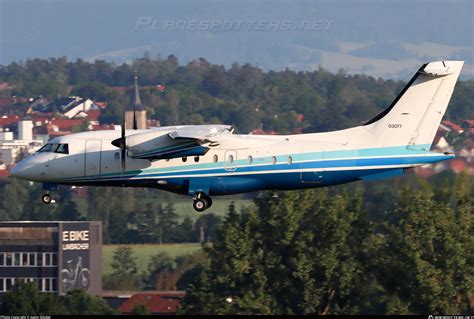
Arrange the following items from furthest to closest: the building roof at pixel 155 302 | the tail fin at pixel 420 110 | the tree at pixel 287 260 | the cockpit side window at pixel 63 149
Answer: the building roof at pixel 155 302 → the tree at pixel 287 260 → the cockpit side window at pixel 63 149 → the tail fin at pixel 420 110

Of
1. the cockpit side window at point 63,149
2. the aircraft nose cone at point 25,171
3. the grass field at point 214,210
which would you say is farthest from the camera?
the grass field at point 214,210

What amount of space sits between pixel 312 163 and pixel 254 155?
189 centimetres

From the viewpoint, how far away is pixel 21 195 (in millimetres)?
105188

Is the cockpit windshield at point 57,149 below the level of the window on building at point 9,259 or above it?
above

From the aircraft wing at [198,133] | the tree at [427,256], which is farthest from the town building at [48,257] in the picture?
the aircraft wing at [198,133]

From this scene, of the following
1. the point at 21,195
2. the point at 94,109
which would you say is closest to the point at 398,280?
the point at 21,195

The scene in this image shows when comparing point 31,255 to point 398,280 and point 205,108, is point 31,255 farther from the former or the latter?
point 205,108

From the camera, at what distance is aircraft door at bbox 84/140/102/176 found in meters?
42.9

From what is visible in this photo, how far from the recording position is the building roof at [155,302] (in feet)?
220

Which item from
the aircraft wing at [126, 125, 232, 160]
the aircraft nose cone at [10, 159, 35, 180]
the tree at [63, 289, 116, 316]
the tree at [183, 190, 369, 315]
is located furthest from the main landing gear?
the tree at [63, 289, 116, 316]

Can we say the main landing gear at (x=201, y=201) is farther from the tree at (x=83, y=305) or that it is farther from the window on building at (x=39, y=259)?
the window on building at (x=39, y=259)

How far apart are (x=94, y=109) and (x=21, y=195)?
8961cm

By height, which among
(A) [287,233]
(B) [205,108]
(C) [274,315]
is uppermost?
(B) [205,108]

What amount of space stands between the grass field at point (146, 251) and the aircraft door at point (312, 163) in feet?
145
